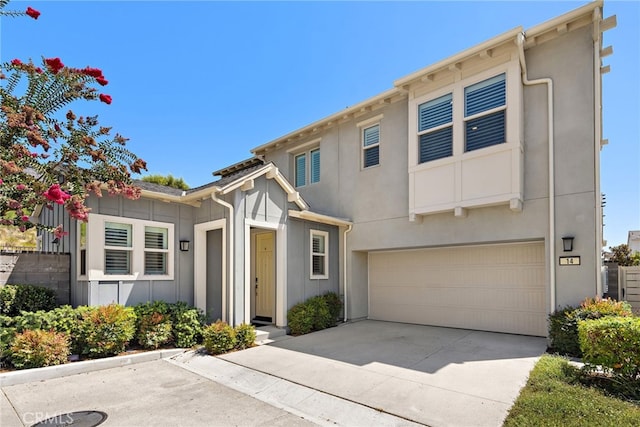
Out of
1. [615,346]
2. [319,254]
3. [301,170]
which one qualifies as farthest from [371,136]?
[615,346]

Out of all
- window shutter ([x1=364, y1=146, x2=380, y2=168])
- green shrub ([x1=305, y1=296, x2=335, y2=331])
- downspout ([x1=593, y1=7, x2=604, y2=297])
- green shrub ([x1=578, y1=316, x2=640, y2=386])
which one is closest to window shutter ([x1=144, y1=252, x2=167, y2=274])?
green shrub ([x1=305, y1=296, x2=335, y2=331])

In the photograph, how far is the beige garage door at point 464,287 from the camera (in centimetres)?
814

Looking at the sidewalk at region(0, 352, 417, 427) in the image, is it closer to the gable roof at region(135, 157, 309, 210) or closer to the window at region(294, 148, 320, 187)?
the gable roof at region(135, 157, 309, 210)

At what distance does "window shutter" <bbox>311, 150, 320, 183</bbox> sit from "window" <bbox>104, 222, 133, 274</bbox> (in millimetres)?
6106

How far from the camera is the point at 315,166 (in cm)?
1220

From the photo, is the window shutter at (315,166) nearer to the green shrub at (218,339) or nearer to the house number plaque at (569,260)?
the green shrub at (218,339)

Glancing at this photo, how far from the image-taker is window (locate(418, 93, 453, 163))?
27.8 ft

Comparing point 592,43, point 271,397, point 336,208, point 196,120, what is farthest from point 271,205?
point 196,120

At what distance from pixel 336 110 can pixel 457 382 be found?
8352 mm

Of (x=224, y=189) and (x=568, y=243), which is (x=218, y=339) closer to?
(x=224, y=189)

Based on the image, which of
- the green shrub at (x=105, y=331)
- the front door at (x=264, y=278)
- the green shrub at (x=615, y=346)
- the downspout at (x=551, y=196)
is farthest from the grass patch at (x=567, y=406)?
the front door at (x=264, y=278)

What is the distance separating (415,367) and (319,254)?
190 inches

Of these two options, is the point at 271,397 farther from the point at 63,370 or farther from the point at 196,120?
the point at 196,120

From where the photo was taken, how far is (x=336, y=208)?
36.6 feet
